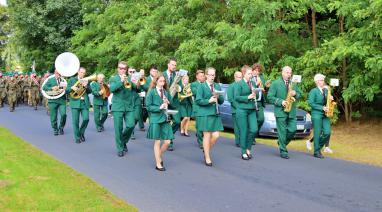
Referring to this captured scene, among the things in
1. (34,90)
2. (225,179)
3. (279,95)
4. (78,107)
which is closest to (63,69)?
(78,107)

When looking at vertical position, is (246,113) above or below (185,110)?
above

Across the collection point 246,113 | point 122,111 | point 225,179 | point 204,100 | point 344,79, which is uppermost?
point 344,79

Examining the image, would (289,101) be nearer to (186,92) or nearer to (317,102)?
(317,102)

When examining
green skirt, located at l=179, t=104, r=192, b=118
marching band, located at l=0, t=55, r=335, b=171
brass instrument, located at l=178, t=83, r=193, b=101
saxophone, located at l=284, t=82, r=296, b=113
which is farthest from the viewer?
green skirt, located at l=179, t=104, r=192, b=118

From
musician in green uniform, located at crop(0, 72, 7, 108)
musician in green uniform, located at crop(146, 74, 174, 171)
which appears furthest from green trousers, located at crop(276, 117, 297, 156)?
musician in green uniform, located at crop(0, 72, 7, 108)

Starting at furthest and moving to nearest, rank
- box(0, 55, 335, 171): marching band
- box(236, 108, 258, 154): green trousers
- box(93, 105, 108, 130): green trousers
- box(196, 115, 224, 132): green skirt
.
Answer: box(93, 105, 108, 130): green trousers
box(236, 108, 258, 154): green trousers
box(196, 115, 224, 132): green skirt
box(0, 55, 335, 171): marching band

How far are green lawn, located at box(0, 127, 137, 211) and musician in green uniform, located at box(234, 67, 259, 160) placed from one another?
355 centimetres

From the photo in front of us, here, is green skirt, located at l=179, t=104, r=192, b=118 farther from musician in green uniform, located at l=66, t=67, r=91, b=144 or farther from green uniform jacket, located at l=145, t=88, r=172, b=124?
green uniform jacket, located at l=145, t=88, r=172, b=124

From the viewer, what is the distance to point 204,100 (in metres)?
9.74

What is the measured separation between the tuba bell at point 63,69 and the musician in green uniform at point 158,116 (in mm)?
5421

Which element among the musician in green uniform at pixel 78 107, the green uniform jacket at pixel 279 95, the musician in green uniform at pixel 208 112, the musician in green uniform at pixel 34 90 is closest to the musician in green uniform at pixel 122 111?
the musician in green uniform at pixel 208 112

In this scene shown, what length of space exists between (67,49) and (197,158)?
80.3ft

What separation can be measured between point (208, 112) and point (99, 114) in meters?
6.14

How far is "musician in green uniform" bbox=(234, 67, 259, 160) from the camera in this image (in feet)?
34.3
